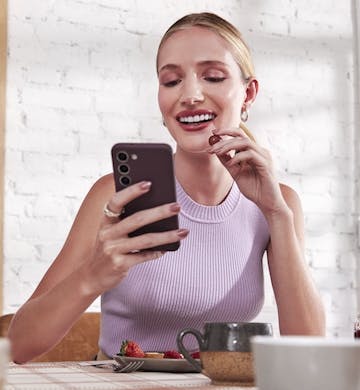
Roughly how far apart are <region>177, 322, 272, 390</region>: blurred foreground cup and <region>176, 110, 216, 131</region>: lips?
0.75 m

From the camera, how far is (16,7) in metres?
2.75

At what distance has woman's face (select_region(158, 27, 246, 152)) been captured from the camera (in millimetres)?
1637

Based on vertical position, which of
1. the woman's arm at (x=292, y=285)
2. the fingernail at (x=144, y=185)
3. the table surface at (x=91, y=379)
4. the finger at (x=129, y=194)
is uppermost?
the fingernail at (x=144, y=185)

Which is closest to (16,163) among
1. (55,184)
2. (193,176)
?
(55,184)

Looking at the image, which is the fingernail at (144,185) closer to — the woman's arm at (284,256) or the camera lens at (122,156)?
the camera lens at (122,156)

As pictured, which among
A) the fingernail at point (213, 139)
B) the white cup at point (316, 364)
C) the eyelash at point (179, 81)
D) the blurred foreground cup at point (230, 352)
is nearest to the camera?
the white cup at point (316, 364)

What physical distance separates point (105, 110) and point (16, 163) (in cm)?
40

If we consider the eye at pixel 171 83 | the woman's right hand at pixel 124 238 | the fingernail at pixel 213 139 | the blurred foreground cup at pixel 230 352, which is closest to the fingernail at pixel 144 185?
the woman's right hand at pixel 124 238

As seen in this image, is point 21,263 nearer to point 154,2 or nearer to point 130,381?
point 154,2

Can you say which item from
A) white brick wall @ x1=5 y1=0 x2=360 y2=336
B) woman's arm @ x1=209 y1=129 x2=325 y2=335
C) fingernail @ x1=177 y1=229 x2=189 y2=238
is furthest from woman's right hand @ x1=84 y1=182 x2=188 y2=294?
white brick wall @ x1=5 y1=0 x2=360 y2=336

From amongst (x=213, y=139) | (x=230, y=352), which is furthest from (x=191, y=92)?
(x=230, y=352)

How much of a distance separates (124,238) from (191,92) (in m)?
0.56

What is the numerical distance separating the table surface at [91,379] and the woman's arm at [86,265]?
0.45ft

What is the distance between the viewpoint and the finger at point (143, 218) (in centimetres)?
113
